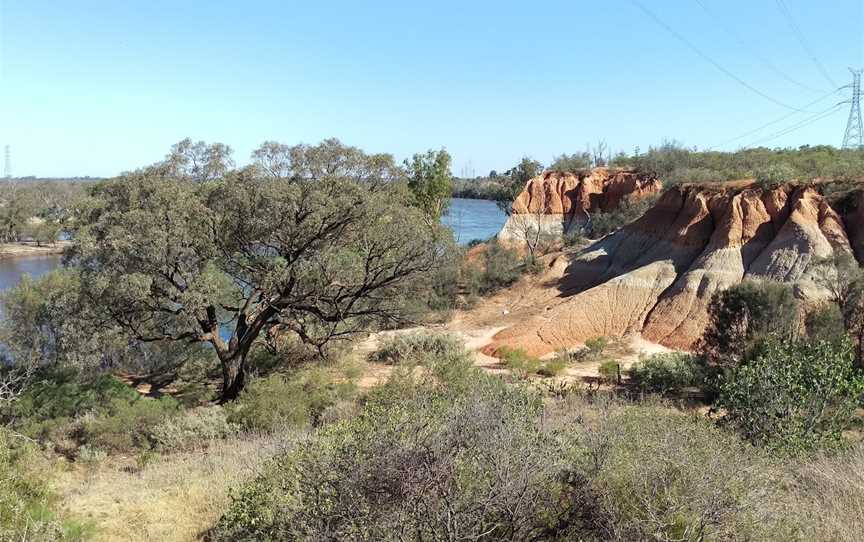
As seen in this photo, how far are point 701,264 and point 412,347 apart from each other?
1402cm

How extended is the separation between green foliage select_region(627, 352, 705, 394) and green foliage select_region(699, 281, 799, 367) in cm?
73

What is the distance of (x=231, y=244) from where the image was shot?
14.5 metres

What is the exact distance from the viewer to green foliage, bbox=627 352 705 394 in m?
16.9

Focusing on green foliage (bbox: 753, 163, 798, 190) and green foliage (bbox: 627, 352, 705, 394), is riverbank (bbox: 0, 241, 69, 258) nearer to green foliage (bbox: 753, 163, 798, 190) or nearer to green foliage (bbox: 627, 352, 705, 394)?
green foliage (bbox: 627, 352, 705, 394)

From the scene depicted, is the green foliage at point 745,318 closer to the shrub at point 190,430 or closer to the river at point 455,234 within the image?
the river at point 455,234

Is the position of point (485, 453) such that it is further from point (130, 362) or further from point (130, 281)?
point (130, 362)

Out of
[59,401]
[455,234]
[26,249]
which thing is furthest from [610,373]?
[26,249]

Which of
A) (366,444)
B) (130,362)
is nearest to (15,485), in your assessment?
(366,444)

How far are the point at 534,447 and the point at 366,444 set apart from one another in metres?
1.58

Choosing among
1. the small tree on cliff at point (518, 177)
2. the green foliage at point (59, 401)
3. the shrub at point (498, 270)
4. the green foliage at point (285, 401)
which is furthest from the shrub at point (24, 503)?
the small tree on cliff at point (518, 177)

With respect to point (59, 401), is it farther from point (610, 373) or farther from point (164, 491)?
point (610, 373)

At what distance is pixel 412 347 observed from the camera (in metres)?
21.3

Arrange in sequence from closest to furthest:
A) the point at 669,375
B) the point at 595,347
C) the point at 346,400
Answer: the point at 346,400 → the point at 669,375 → the point at 595,347

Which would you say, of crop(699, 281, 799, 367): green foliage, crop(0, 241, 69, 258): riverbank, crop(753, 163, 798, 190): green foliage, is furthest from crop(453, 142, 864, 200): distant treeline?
crop(0, 241, 69, 258): riverbank
